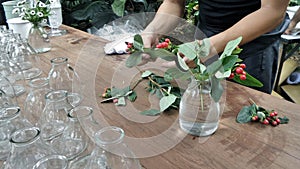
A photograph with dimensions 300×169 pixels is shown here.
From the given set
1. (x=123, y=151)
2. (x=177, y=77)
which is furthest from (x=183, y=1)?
(x=123, y=151)

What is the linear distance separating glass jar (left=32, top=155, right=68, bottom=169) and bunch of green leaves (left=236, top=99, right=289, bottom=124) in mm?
459

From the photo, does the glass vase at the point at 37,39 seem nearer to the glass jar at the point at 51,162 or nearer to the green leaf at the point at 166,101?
the green leaf at the point at 166,101

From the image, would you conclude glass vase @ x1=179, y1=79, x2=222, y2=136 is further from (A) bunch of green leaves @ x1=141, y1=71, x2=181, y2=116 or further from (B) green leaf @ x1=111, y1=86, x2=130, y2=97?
(B) green leaf @ x1=111, y1=86, x2=130, y2=97

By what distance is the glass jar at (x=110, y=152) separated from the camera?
492 millimetres

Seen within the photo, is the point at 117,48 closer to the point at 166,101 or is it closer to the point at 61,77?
the point at 61,77

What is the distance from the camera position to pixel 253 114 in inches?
30.4

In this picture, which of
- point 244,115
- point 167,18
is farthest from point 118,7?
point 244,115

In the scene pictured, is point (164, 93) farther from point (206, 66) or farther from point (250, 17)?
point (250, 17)

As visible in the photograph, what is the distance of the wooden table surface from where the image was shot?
634mm

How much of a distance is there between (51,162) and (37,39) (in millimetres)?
966

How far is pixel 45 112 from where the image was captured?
686 millimetres

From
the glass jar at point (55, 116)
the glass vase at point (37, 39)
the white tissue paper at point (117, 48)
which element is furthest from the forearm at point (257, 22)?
the glass vase at point (37, 39)

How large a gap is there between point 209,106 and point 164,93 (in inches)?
7.7

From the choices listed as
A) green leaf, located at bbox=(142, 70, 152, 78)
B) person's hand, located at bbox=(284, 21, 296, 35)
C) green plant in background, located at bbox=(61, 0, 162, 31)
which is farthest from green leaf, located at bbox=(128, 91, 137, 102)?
green plant in background, located at bbox=(61, 0, 162, 31)
